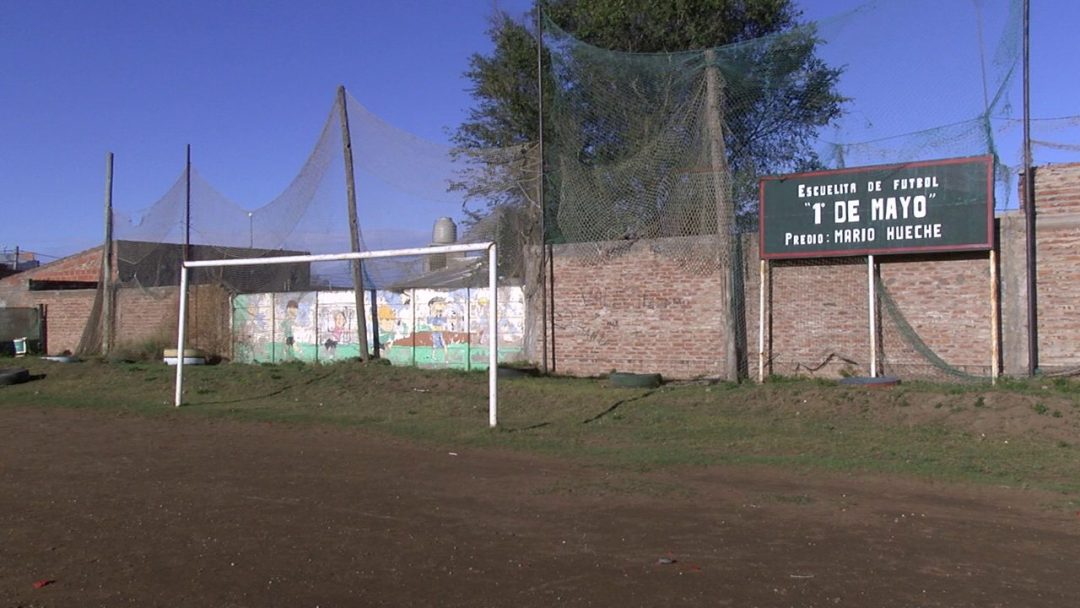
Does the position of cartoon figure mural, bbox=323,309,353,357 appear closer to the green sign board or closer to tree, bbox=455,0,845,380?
tree, bbox=455,0,845,380

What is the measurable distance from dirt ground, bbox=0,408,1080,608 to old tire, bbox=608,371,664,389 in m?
5.86

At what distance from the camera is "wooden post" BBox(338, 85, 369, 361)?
20.5 m

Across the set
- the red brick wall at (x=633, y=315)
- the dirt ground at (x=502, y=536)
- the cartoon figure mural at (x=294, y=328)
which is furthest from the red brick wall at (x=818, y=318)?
the cartoon figure mural at (x=294, y=328)

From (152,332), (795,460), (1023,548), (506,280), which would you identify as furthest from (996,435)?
(152,332)

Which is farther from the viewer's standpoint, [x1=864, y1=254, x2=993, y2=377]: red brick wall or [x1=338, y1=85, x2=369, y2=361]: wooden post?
[x1=338, y1=85, x2=369, y2=361]: wooden post

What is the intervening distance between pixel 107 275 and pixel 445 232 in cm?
1387

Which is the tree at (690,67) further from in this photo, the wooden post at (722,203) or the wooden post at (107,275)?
the wooden post at (107,275)

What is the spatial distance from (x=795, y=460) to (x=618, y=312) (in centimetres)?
818

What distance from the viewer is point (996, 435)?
466 inches

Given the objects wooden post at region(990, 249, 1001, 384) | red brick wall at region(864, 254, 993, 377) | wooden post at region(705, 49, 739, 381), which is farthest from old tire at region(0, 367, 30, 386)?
wooden post at region(990, 249, 1001, 384)

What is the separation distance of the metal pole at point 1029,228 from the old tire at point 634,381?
6.19 meters

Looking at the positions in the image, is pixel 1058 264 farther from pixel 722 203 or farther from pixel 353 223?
pixel 353 223

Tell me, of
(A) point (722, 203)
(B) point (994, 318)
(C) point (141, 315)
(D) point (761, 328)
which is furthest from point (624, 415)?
(C) point (141, 315)

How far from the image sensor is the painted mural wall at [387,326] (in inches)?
808
